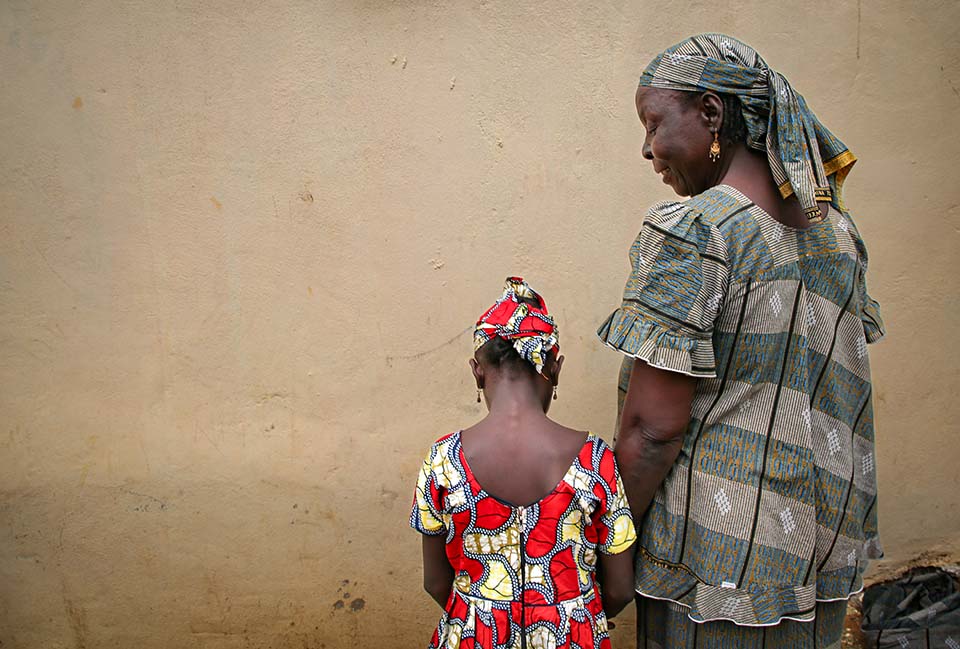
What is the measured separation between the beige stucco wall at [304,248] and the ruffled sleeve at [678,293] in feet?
4.69

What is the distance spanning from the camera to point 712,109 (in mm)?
1855

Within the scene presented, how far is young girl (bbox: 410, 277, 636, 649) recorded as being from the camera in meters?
1.98

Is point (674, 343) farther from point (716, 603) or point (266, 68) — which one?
point (266, 68)

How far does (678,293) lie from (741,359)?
0.22 m

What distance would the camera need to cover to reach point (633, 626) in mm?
3398

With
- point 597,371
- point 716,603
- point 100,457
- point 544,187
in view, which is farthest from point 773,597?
point 100,457

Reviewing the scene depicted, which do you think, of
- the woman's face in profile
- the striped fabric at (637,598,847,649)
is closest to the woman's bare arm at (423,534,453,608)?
the striped fabric at (637,598,847,649)

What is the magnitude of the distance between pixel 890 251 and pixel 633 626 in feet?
6.04

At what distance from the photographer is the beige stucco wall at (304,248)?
3076 mm

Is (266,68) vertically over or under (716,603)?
over

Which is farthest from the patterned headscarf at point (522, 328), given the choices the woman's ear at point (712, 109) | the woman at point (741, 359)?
the woman's ear at point (712, 109)

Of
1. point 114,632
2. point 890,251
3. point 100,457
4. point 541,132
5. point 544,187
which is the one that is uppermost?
point 541,132

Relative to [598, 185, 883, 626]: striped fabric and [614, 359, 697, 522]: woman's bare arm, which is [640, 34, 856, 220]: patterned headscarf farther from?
[614, 359, 697, 522]: woman's bare arm

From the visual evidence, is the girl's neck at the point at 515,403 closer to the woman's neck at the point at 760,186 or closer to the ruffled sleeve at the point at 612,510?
the ruffled sleeve at the point at 612,510
